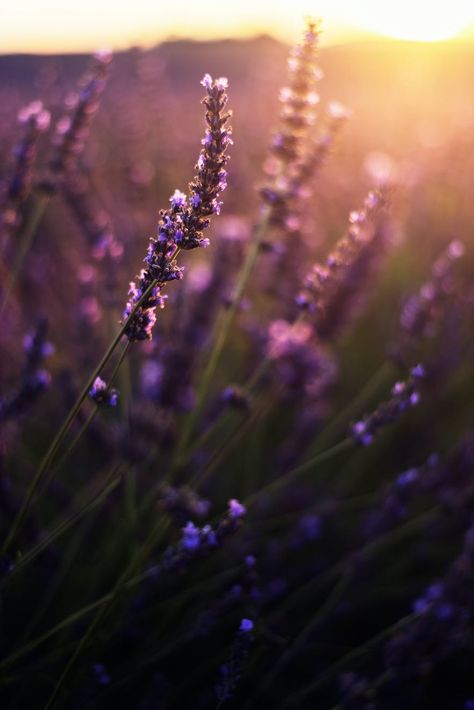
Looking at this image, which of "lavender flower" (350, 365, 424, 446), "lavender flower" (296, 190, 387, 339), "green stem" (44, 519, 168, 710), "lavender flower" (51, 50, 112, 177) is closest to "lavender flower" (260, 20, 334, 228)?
"lavender flower" (296, 190, 387, 339)

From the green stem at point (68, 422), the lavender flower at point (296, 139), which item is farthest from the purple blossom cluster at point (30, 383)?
the lavender flower at point (296, 139)

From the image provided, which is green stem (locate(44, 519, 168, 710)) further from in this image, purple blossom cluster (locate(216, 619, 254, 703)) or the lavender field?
purple blossom cluster (locate(216, 619, 254, 703))

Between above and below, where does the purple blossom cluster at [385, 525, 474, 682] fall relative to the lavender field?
below

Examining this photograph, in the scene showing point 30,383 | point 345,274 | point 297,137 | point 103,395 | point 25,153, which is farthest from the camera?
point 345,274

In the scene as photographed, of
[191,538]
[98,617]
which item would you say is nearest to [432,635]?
[191,538]

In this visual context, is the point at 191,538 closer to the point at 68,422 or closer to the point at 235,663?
the point at 235,663

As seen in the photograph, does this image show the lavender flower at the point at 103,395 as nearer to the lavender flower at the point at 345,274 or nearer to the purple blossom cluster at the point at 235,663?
the purple blossom cluster at the point at 235,663

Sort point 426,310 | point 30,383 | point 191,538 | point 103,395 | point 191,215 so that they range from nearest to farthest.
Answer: point 191,215 → point 103,395 → point 191,538 → point 30,383 → point 426,310

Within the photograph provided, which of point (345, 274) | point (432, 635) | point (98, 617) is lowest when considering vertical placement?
point (432, 635)

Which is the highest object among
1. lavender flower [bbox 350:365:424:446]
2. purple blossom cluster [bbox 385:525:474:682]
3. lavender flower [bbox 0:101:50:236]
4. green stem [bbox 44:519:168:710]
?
lavender flower [bbox 0:101:50:236]
